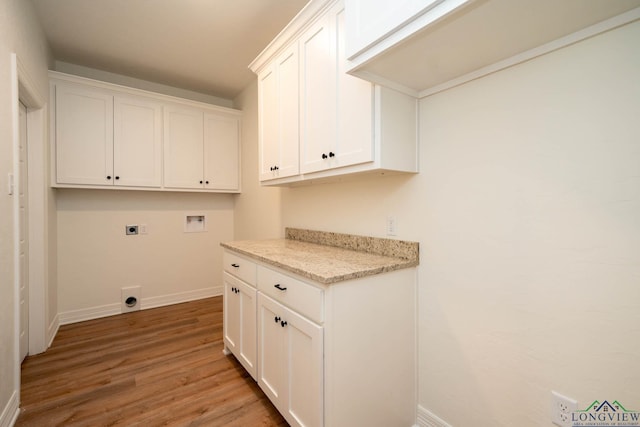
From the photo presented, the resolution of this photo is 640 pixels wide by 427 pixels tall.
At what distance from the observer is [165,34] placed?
232 cm

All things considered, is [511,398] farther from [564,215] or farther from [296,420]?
[296,420]

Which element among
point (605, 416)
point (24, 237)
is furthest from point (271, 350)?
point (24, 237)

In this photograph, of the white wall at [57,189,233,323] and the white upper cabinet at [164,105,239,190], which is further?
the white upper cabinet at [164,105,239,190]

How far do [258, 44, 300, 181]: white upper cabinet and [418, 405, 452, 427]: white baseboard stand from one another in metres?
1.57

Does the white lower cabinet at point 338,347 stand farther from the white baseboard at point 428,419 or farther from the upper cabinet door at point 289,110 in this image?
the upper cabinet door at point 289,110

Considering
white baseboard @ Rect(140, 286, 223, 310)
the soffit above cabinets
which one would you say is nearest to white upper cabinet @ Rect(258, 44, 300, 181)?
the soffit above cabinets

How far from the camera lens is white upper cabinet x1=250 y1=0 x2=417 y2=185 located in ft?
4.46

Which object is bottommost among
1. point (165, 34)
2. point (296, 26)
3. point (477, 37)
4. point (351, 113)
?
point (351, 113)

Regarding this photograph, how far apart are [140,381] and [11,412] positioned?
598 millimetres

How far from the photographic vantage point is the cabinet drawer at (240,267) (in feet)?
5.85

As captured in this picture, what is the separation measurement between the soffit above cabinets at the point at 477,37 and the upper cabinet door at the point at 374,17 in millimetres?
42

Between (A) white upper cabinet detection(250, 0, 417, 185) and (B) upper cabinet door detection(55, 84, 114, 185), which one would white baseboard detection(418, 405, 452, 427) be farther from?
(B) upper cabinet door detection(55, 84, 114, 185)

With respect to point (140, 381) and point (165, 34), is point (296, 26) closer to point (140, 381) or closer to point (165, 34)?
point (165, 34)

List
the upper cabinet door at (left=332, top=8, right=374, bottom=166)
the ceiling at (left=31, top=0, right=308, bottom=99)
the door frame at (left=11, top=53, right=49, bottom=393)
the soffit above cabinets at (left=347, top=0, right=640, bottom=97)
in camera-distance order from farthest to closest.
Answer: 1. the door frame at (left=11, top=53, right=49, bottom=393)
2. the ceiling at (left=31, top=0, right=308, bottom=99)
3. the upper cabinet door at (left=332, top=8, right=374, bottom=166)
4. the soffit above cabinets at (left=347, top=0, right=640, bottom=97)
